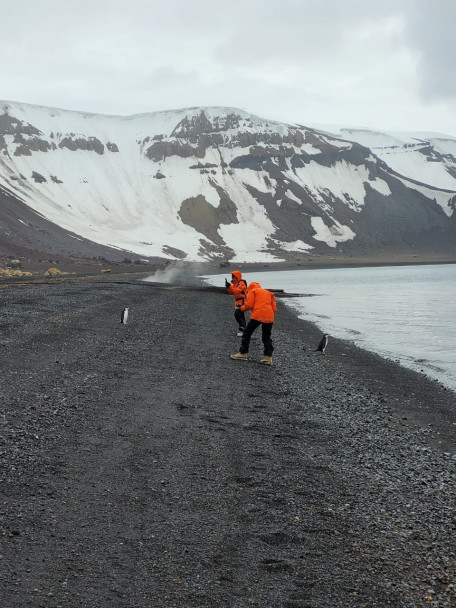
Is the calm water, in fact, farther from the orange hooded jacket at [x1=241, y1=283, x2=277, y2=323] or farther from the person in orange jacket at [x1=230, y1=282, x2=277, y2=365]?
the orange hooded jacket at [x1=241, y1=283, x2=277, y2=323]

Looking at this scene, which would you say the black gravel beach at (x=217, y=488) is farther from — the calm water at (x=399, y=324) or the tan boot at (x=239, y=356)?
the calm water at (x=399, y=324)

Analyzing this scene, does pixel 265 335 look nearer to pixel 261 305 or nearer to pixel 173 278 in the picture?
pixel 261 305

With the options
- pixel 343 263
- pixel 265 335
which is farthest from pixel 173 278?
pixel 343 263

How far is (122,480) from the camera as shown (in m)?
7.34

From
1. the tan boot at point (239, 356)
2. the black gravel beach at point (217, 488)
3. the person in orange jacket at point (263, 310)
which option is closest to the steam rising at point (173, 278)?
the tan boot at point (239, 356)

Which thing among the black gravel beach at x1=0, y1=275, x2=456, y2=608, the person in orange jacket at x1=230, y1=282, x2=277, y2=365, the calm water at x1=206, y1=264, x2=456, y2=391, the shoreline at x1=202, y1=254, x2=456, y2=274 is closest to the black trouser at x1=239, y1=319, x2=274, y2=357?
the person in orange jacket at x1=230, y1=282, x2=277, y2=365

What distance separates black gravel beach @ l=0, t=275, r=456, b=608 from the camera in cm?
522

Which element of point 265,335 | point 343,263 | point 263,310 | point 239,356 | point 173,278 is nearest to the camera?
point 263,310

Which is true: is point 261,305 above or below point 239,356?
above

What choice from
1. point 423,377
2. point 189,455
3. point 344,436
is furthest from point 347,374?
point 189,455

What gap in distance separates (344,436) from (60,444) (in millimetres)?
4325

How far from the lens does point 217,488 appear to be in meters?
7.29

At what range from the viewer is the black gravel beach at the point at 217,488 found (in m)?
5.22

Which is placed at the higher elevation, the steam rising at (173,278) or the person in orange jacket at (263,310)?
the person in orange jacket at (263,310)
